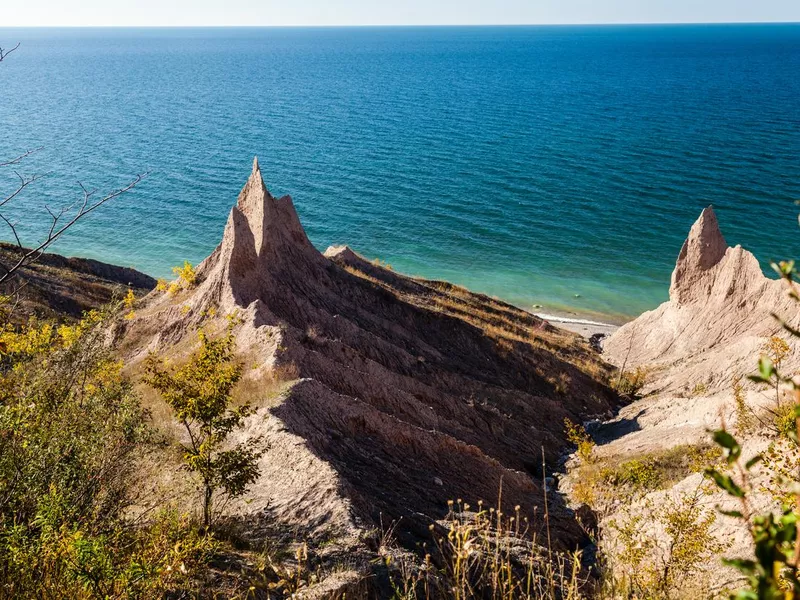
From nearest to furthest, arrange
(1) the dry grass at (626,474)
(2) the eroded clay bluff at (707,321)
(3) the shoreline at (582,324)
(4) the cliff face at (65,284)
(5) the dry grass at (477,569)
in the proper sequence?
(5) the dry grass at (477,569)
(1) the dry grass at (626,474)
(2) the eroded clay bluff at (707,321)
(4) the cliff face at (65,284)
(3) the shoreline at (582,324)

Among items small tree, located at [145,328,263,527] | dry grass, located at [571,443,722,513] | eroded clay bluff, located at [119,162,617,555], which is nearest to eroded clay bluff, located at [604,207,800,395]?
eroded clay bluff, located at [119,162,617,555]

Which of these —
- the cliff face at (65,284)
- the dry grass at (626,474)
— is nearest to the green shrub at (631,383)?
the dry grass at (626,474)

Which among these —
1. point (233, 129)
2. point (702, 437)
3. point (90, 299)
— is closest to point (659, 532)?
point (702, 437)

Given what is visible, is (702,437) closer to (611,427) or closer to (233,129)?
(611,427)

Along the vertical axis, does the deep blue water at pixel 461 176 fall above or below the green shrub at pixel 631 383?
above

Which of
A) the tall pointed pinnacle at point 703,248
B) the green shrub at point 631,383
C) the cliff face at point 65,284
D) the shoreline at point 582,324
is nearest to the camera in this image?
the green shrub at point 631,383

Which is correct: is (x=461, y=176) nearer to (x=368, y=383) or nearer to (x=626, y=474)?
(x=368, y=383)

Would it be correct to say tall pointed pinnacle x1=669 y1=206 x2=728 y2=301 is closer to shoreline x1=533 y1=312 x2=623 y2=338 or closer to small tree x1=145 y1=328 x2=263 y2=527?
shoreline x1=533 y1=312 x2=623 y2=338

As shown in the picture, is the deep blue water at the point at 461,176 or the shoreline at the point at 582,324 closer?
the shoreline at the point at 582,324

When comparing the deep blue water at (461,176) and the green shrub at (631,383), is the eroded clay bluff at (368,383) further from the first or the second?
the deep blue water at (461,176)
